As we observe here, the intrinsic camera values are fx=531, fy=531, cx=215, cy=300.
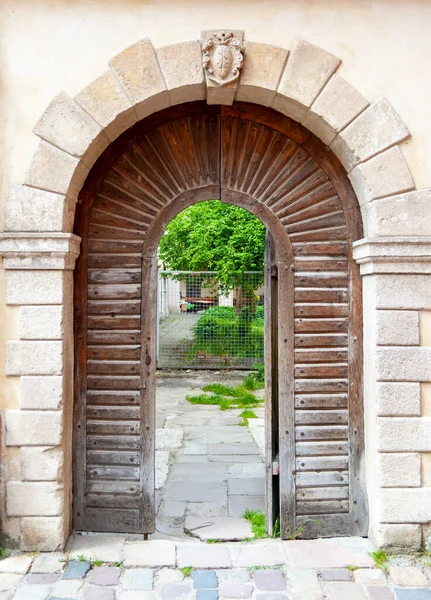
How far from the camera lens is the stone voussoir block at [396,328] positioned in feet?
12.5

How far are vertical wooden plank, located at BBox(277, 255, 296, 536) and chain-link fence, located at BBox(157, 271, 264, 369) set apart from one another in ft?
27.3

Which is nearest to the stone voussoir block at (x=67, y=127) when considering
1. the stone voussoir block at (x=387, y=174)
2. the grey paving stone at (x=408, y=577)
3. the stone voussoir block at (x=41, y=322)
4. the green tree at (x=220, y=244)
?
the stone voussoir block at (x=41, y=322)

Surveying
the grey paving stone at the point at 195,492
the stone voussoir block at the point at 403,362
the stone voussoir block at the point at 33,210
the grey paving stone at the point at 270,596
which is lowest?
the grey paving stone at the point at 195,492

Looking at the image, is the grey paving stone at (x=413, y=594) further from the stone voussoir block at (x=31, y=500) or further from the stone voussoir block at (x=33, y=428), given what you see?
the stone voussoir block at (x=33, y=428)

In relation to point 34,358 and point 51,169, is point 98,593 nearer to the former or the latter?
point 34,358

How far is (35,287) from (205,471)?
3.43 metres

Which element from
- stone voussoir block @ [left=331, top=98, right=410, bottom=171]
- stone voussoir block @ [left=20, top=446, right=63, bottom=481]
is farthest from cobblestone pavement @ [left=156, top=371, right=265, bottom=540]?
stone voussoir block @ [left=331, top=98, right=410, bottom=171]

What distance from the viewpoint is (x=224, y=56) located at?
377cm

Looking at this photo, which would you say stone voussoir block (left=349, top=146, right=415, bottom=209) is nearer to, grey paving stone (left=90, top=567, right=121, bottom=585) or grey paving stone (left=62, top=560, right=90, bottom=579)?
grey paving stone (left=90, top=567, right=121, bottom=585)

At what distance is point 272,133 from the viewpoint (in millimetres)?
4223

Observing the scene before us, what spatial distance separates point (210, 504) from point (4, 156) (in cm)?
365

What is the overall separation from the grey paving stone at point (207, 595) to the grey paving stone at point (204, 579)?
6 cm

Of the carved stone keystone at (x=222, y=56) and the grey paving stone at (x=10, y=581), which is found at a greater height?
the carved stone keystone at (x=222, y=56)


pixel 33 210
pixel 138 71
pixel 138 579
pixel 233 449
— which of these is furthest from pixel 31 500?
pixel 233 449
